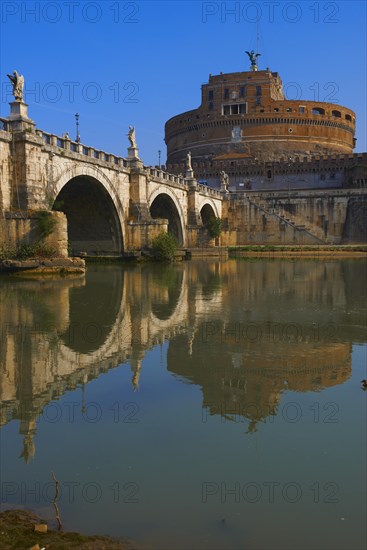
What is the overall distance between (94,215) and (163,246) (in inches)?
204

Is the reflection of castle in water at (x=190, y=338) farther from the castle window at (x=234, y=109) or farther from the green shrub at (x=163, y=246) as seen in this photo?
the castle window at (x=234, y=109)

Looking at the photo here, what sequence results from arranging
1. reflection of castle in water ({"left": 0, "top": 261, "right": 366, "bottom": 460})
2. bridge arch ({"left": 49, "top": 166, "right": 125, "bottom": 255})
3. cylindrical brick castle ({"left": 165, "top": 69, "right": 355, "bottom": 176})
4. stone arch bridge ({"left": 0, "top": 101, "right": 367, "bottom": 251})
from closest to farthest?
1. reflection of castle in water ({"left": 0, "top": 261, "right": 366, "bottom": 460})
2. stone arch bridge ({"left": 0, "top": 101, "right": 367, "bottom": 251})
3. bridge arch ({"left": 49, "top": 166, "right": 125, "bottom": 255})
4. cylindrical brick castle ({"left": 165, "top": 69, "right": 355, "bottom": 176})

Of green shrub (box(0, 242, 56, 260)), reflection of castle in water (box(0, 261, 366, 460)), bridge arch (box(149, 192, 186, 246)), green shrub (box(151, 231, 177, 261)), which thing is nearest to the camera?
reflection of castle in water (box(0, 261, 366, 460))

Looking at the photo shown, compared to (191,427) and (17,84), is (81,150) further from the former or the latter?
(191,427)

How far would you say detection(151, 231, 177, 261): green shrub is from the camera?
110 feet

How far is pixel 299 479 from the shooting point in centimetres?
471

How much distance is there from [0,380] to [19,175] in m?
17.8

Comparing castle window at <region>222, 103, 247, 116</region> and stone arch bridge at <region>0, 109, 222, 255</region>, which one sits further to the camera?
castle window at <region>222, 103, 247, 116</region>

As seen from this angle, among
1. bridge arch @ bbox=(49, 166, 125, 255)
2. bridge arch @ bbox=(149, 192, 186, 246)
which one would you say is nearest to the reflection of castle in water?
bridge arch @ bbox=(49, 166, 125, 255)

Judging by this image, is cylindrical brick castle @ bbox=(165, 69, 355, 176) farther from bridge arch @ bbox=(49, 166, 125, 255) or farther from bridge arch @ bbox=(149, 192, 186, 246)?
bridge arch @ bbox=(49, 166, 125, 255)

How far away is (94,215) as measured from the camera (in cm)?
3475

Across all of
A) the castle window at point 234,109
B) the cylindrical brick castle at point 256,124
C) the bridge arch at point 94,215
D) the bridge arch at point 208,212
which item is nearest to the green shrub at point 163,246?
the bridge arch at point 94,215

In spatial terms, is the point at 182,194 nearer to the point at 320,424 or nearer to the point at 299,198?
the point at 299,198

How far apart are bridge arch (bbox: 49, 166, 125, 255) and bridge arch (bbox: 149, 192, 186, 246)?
9.61 metres
